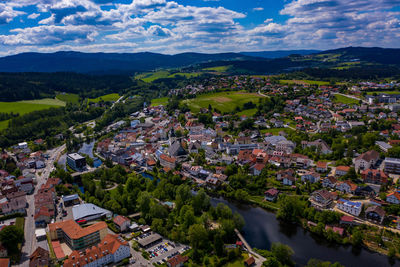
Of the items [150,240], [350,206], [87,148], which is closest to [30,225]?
[150,240]

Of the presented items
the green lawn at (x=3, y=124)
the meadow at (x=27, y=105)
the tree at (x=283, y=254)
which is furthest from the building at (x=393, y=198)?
the meadow at (x=27, y=105)

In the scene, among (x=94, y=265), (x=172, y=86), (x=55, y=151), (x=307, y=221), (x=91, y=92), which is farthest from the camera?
(x=172, y=86)

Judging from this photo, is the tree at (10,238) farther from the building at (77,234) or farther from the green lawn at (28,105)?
the green lawn at (28,105)

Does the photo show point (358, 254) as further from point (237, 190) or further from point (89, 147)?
point (89, 147)

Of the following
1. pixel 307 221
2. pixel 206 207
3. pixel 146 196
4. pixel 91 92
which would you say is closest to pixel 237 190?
pixel 206 207

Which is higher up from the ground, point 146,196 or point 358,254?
point 146,196

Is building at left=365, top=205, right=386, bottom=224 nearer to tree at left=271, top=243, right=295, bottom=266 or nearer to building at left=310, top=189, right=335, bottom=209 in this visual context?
building at left=310, top=189, right=335, bottom=209
